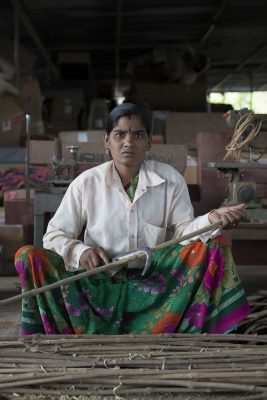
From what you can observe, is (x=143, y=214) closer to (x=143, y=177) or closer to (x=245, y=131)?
(x=143, y=177)

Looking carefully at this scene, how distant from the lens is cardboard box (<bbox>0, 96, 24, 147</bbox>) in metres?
5.74

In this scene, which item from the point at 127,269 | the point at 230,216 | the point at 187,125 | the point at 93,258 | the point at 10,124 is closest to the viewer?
the point at 230,216

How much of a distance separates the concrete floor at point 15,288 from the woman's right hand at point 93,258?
66cm

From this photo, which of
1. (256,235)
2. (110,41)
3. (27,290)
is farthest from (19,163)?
(110,41)

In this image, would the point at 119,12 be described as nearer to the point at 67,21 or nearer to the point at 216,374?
the point at 67,21

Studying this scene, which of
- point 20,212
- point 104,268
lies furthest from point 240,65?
point 104,268

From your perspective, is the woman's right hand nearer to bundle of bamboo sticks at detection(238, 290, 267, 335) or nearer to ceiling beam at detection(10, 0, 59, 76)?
bundle of bamboo sticks at detection(238, 290, 267, 335)

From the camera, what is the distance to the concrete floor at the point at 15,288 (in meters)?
→ 2.65

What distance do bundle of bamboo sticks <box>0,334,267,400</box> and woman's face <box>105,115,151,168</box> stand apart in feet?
2.35

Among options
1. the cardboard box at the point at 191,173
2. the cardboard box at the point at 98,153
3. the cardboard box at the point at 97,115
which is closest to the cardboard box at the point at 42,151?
the cardboard box at the point at 98,153

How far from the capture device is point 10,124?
5.77 metres

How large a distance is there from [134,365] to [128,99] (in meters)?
6.62

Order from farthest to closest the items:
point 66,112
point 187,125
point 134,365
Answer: point 66,112, point 187,125, point 134,365

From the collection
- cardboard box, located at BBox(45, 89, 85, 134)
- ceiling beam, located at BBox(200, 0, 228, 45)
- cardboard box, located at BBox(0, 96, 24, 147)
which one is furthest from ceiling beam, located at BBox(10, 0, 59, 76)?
ceiling beam, located at BBox(200, 0, 228, 45)
